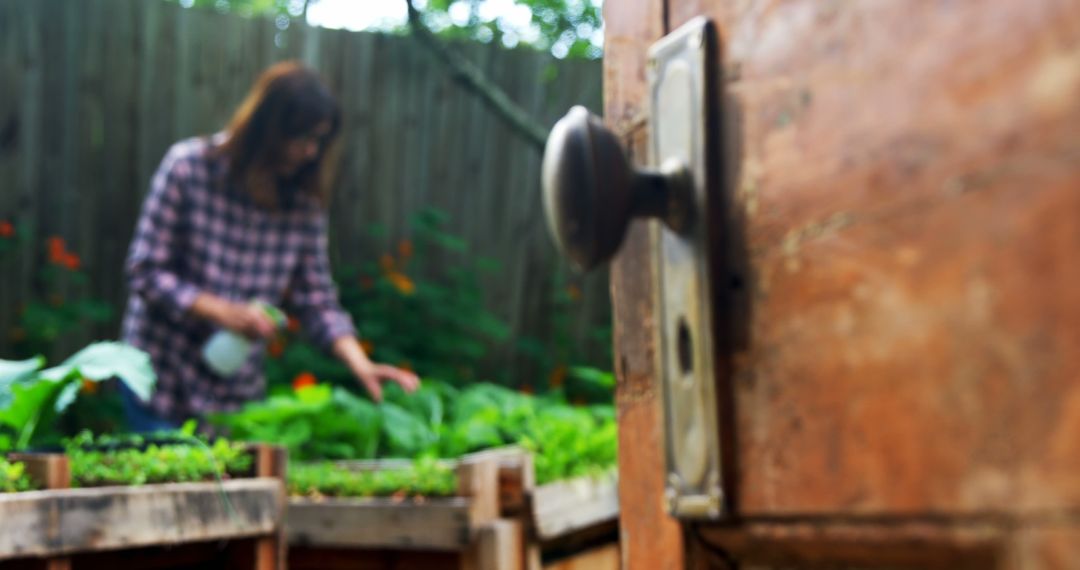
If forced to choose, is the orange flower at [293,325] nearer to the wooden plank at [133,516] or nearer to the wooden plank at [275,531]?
the wooden plank at [275,531]

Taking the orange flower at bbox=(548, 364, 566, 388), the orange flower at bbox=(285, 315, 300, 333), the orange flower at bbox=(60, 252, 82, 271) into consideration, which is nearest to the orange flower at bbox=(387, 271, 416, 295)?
the orange flower at bbox=(285, 315, 300, 333)

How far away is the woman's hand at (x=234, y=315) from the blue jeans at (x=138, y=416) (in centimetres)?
29

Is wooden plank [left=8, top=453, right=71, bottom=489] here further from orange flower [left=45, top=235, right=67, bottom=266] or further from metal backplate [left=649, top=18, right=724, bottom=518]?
orange flower [left=45, top=235, right=67, bottom=266]

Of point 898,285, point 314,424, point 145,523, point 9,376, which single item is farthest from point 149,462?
point 898,285

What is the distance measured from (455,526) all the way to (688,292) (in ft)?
7.11

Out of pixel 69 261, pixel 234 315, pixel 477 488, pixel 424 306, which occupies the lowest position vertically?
pixel 477 488

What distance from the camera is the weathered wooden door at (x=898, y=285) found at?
0.51 metres

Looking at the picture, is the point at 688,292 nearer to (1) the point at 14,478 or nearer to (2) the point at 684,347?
(2) the point at 684,347

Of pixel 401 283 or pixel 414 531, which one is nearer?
pixel 414 531

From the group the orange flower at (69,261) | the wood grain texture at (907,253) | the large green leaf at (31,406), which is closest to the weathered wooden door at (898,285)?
the wood grain texture at (907,253)

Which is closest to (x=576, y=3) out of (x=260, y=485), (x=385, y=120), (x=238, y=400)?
(x=385, y=120)

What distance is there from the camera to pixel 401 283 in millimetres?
6246

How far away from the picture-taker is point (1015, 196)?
1.69 feet

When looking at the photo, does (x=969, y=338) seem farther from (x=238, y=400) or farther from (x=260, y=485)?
(x=238, y=400)
